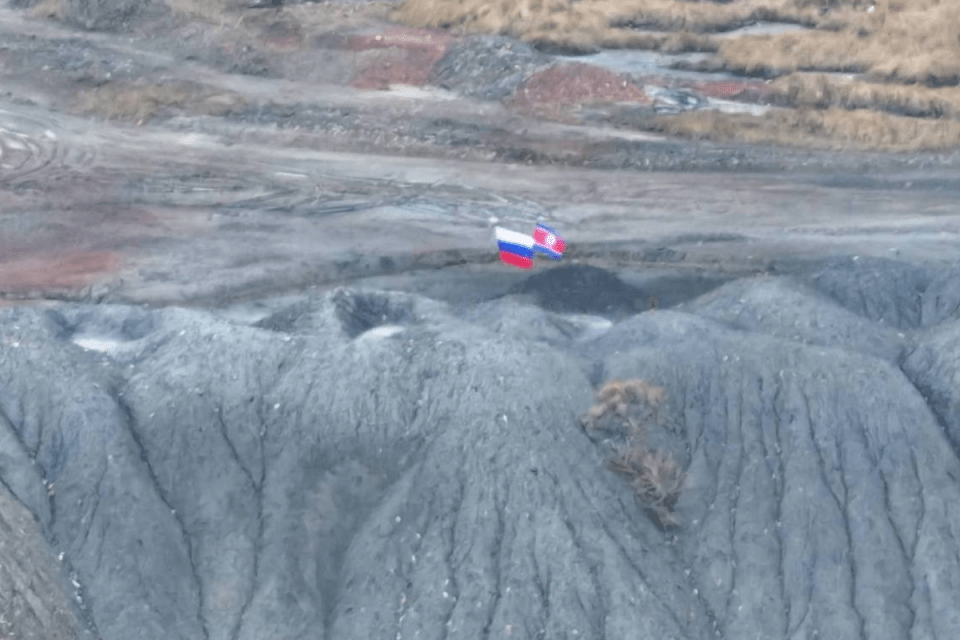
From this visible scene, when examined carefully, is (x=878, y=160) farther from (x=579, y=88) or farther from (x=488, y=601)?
(x=488, y=601)

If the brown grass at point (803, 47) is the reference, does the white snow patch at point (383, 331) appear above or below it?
below

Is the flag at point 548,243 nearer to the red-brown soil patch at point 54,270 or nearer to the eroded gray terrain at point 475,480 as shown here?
the eroded gray terrain at point 475,480

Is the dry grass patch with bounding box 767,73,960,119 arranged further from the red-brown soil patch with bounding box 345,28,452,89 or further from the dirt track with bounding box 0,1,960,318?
the red-brown soil patch with bounding box 345,28,452,89

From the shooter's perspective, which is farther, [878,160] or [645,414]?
[878,160]

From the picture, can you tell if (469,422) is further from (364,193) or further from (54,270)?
(54,270)

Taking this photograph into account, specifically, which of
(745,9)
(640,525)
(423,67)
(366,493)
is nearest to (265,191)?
(423,67)

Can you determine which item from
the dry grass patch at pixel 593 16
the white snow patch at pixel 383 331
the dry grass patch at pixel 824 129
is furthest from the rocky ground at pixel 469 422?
the dry grass patch at pixel 593 16

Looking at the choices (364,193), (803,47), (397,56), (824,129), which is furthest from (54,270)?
(803,47)

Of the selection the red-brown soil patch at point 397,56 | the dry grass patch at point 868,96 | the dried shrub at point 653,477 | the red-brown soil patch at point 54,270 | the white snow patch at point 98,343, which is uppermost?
the red-brown soil patch at point 397,56
